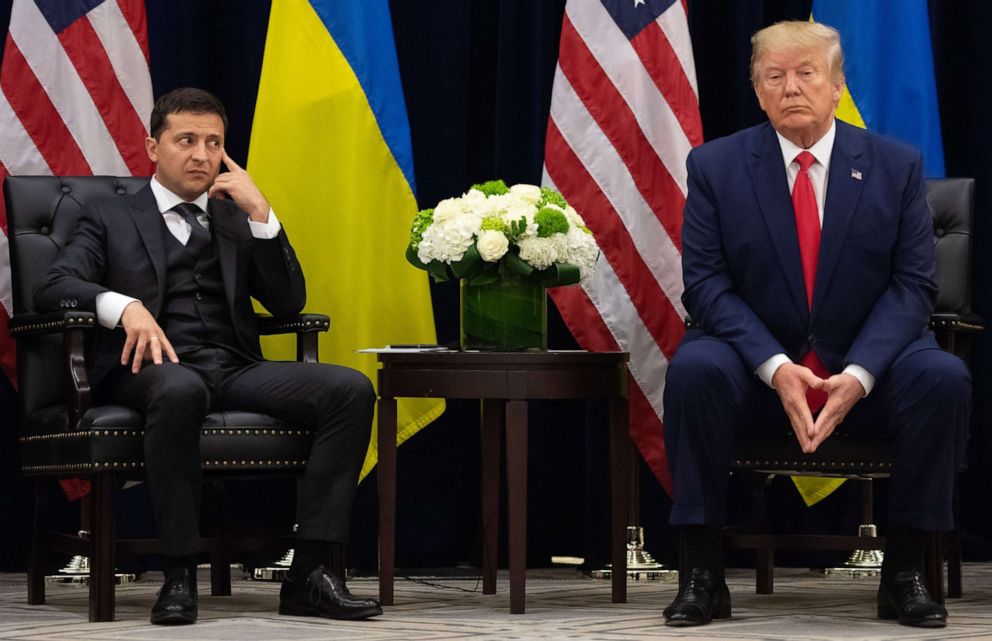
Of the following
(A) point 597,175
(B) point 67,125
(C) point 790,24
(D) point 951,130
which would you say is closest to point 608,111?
(A) point 597,175

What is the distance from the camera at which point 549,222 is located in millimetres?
3924

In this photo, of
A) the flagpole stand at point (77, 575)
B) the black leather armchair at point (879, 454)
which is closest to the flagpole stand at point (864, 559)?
the black leather armchair at point (879, 454)

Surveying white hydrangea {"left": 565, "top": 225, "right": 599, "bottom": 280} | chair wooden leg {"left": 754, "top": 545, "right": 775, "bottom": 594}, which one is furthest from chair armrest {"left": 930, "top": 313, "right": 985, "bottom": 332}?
white hydrangea {"left": 565, "top": 225, "right": 599, "bottom": 280}

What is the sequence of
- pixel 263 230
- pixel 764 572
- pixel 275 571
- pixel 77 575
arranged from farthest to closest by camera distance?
pixel 275 571
pixel 77 575
pixel 764 572
pixel 263 230

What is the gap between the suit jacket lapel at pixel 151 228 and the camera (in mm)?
3922

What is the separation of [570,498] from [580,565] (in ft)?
0.75

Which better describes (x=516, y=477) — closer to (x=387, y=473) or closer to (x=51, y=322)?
(x=387, y=473)

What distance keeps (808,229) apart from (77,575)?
232 centimetres

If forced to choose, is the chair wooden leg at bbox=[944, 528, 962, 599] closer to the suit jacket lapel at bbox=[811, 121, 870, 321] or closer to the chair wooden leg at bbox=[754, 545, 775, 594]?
the chair wooden leg at bbox=[754, 545, 775, 594]

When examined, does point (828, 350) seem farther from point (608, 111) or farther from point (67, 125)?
point (67, 125)

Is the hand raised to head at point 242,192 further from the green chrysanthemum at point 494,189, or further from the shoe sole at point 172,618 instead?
the shoe sole at point 172,618

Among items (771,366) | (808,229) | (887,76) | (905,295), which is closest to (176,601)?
(771,366)

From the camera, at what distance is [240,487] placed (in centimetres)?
492

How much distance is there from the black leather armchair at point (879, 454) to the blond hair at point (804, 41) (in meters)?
0.71
